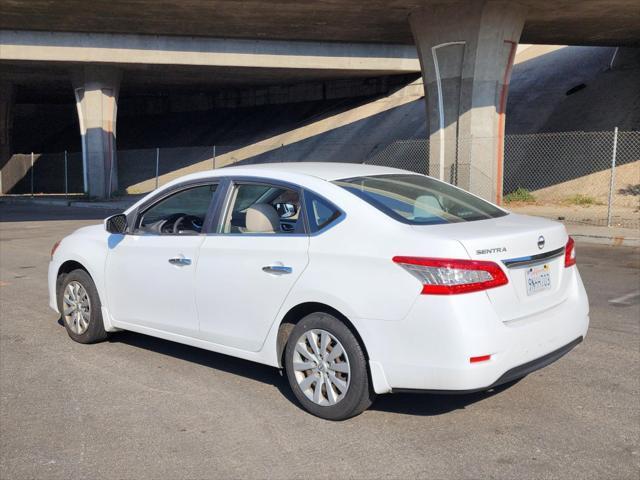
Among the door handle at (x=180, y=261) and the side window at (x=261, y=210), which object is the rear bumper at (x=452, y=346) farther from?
the door handle at (x=180, y=261)

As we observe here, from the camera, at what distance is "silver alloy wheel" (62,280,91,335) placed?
6246mm

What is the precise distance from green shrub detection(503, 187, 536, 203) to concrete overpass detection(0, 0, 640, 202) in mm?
2626

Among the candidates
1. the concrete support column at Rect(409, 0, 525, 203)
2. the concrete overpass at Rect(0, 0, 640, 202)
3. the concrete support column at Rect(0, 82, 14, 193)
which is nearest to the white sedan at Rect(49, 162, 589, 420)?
the concrete support column at Rect(409, 0, 525, 203)

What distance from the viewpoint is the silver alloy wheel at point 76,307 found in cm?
625

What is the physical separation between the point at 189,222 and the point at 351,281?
2.10 m

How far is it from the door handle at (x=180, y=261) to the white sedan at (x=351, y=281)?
1 centimetres

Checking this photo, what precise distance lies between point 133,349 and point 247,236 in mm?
2045

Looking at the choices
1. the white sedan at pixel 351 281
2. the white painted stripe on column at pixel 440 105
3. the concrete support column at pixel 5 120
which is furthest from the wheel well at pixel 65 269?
the concrete support column at pixel 5 120

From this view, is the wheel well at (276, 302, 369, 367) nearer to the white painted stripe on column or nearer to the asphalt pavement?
the asphalt pavement

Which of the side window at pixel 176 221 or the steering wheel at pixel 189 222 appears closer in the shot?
the side window at pixel 176 221

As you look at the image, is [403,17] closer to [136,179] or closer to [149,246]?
[149,246]

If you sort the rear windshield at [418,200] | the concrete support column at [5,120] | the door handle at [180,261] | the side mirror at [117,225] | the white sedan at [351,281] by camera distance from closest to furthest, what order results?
the white sedan at [351,281] → the rear windshield at [418,200] → the door handle at [180,261] → the side mirror at [117,225] → the concrete support column at [5,120]

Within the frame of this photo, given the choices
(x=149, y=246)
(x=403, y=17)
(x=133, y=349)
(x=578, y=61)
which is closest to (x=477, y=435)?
(x=149, y=246)

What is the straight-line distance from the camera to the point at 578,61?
32125 millimetres
